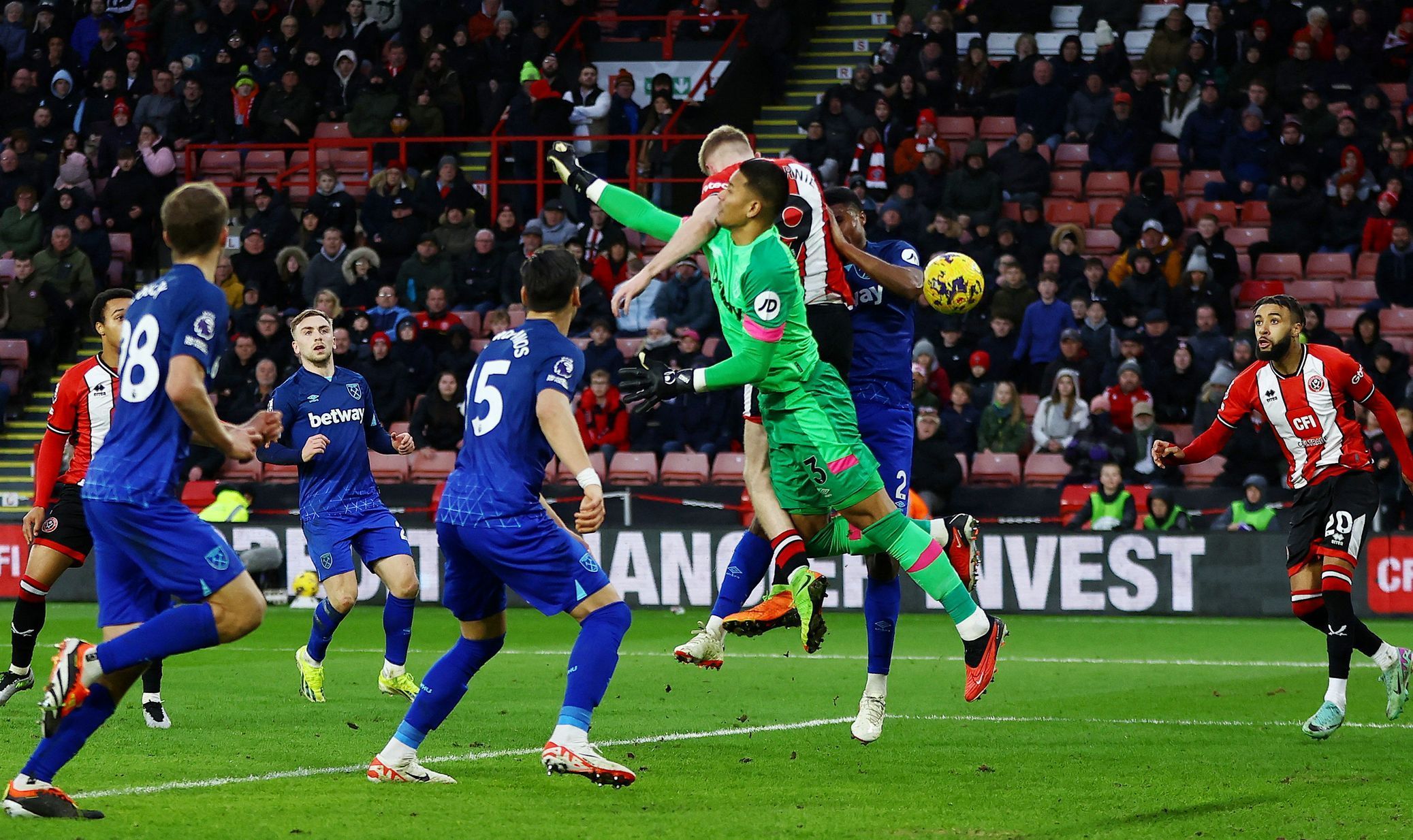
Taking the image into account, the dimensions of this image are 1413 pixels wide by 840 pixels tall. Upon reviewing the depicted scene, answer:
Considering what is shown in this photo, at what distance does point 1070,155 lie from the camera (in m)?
22.5

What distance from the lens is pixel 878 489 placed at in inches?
322

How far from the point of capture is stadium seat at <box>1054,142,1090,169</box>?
22453 millimetres

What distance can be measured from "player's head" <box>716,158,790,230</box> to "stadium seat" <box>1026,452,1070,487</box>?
1147 cm

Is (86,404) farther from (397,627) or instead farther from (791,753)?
(791,753)

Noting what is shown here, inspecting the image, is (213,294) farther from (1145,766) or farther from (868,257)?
(1145,766)

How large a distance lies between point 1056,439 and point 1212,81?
632 centimetres

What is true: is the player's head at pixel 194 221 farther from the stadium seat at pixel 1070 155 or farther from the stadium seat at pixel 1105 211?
the stadium seat at pixel 1070 155

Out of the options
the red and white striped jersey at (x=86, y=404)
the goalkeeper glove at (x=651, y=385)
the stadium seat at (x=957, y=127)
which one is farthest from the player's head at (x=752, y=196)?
the stadium seat at (x=957, y=127)

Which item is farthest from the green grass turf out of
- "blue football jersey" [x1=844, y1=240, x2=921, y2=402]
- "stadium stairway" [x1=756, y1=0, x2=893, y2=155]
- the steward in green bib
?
"stadium stairway" [x1=756, y1=0, x2=893, y2=155]

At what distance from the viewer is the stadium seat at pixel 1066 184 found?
22.3 m

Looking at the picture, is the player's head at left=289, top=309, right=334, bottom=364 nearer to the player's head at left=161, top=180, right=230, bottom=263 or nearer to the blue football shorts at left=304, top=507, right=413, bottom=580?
the blue football shorts at left=304, top=507, right=413, bottom=580

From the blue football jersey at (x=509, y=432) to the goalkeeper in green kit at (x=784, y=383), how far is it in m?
0.47

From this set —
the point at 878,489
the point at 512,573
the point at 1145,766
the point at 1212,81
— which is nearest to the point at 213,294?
the point at 512,573

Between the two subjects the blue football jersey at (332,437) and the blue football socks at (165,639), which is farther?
the blue football jersey at (332,437)
